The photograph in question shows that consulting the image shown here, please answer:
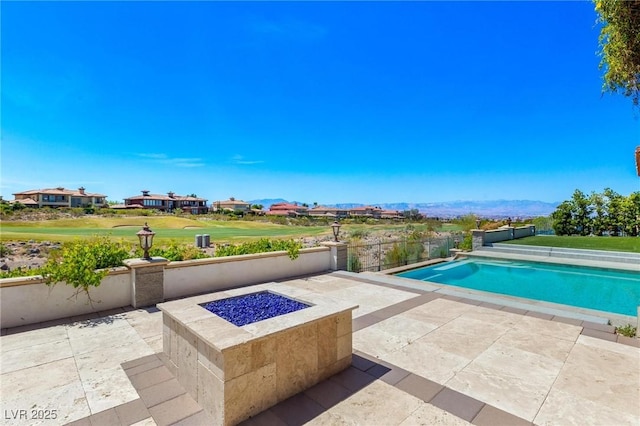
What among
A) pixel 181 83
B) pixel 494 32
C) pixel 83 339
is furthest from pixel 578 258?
pixel 181 83

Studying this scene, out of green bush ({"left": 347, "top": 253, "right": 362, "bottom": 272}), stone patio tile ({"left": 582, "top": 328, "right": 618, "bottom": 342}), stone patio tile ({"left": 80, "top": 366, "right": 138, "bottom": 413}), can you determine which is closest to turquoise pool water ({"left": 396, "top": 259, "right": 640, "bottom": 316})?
green bush ({"left": 347, "top": 253, "right": 362, "bottom": 272})

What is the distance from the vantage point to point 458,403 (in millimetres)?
2736

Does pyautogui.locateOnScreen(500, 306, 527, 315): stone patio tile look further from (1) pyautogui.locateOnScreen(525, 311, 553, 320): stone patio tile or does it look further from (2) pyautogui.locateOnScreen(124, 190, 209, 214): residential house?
(2) pyautogui.locateOnScreen(124, 190, 209, 214): residential house

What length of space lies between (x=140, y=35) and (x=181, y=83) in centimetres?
583

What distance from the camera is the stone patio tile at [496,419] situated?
2.45 m

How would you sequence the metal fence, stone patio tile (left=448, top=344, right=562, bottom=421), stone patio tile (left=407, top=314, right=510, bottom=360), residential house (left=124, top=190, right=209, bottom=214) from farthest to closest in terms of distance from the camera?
residential house (left=124, top=190, right=209, bottom=214) → the metal fence → stone patio tile (left=407, top=314, right=510, bottom=360) → stone patio tile (left=448, top=344, right=562, bottom=421)

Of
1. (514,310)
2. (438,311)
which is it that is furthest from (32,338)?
(514,310)

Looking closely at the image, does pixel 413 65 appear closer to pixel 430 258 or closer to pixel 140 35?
pixel 430 258

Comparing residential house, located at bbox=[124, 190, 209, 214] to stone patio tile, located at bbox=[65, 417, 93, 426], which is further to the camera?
residential house, located at bbox=[124, 190, 209, 214]

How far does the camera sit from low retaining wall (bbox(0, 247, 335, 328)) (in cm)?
479

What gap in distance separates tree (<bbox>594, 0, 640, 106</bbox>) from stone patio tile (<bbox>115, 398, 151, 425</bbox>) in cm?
606

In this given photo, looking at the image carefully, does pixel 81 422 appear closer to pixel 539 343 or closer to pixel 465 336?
pixel 465 336

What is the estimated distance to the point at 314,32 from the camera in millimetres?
11641

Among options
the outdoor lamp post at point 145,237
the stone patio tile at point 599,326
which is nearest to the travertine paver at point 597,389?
the stone patio tile at point 599,326
